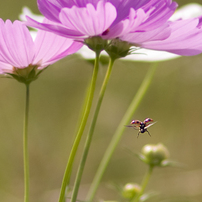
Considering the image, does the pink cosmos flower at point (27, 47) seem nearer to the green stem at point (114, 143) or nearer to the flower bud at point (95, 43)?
the flower bud at point (95, 43)

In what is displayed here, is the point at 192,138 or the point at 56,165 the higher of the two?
the point at 192,138

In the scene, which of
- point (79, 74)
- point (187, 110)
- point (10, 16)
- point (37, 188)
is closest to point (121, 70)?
point (79, 74)

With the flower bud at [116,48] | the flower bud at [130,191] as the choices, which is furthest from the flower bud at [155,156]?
the flower bud at [116,48]

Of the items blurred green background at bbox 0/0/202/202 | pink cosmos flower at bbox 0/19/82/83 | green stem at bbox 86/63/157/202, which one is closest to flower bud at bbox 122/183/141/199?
green stem at bbox 86/63/157/202

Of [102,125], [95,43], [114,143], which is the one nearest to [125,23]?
[95,43]

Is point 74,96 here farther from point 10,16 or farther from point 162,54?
Result: point 162,54

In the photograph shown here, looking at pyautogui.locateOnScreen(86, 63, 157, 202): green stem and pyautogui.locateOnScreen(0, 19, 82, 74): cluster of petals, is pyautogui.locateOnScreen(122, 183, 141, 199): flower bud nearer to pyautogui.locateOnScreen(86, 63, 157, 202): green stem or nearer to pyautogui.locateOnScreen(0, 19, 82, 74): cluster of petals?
pyautogui.locateOnScreen(86, 63, 157, 202): green stem
